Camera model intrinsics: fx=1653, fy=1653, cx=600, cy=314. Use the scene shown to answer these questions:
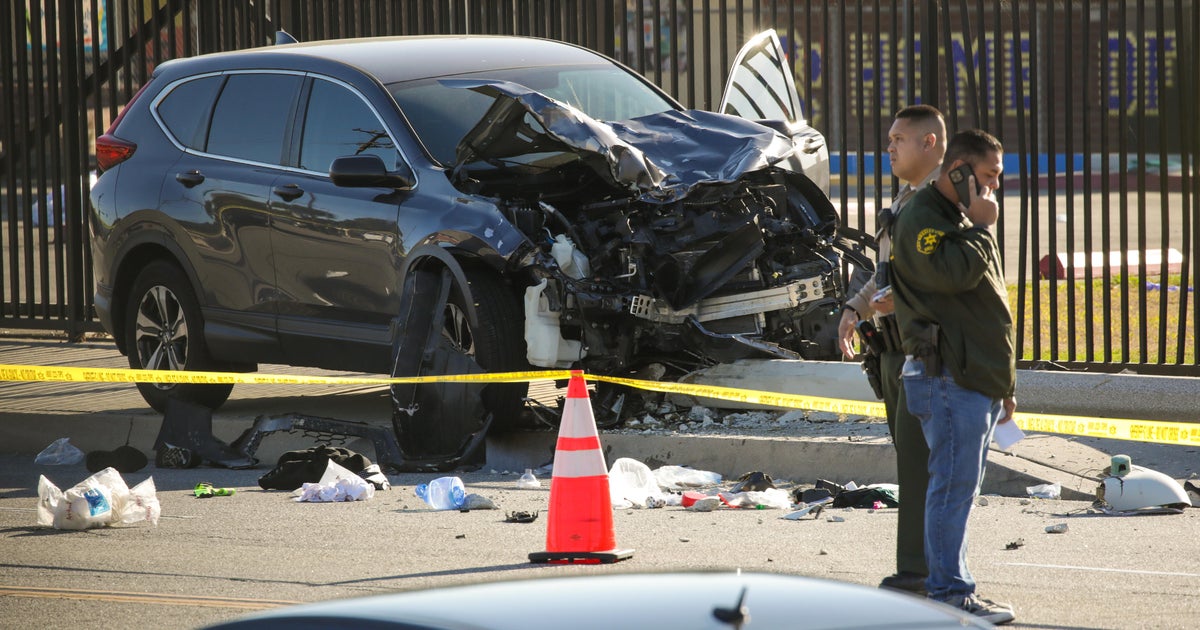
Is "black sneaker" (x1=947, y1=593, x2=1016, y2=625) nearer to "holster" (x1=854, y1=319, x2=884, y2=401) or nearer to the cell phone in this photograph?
"holster" (x1=854, y1=319, x2=884, y2=401)

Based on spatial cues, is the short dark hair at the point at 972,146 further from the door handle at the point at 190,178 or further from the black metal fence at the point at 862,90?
Answer: the door handle at the point at 190,178

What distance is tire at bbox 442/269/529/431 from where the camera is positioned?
837 cm

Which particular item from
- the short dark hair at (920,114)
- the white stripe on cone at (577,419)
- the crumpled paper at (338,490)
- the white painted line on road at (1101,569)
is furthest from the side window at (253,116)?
the white painted line on road at (1101,569)

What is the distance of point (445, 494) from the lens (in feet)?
24.9

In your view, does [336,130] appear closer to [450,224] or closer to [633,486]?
[450,224]

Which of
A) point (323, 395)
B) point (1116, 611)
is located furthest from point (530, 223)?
point (1116, 611)

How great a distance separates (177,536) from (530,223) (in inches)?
95.8

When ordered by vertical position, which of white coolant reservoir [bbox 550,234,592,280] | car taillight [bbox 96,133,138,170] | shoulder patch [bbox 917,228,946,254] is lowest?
white coolant reservoir [bbox 550,234,592,280]

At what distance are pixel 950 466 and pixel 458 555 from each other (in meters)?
2.22

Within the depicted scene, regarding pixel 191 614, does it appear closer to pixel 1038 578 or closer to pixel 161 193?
pixel 1038 578

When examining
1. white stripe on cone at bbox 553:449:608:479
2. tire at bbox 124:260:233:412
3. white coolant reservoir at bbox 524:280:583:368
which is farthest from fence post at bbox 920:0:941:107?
white stripe on cone at bbox 553:449:608:479

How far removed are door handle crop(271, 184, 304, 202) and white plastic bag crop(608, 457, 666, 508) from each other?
251 centimetres

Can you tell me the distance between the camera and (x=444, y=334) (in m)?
8.51

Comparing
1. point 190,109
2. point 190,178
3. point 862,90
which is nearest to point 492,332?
point 190,178
